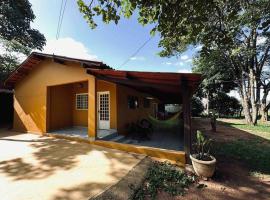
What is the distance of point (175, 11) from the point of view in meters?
3.29

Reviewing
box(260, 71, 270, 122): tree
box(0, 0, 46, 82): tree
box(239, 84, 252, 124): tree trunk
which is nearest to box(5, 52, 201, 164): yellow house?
box(0, 0, 46, 82): tree

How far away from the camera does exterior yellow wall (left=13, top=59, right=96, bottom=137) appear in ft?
21.9

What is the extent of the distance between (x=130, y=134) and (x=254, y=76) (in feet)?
41.1

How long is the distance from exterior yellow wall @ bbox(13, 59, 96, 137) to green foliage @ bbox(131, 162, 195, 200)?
3.12 m

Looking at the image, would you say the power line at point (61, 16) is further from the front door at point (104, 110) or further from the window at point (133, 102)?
the window at point (133, 102)

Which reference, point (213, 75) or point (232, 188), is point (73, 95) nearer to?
point (232, 188)

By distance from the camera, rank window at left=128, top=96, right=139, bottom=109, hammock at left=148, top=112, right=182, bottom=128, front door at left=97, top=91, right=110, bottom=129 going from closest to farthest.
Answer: front door at left=97, top=91, right=110, bottom=129 < window at left=128, top=96, right=139, bottom=109 < hammock at left=148, top=112, right=182, bottom=128

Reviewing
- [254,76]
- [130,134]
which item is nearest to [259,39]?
[254,76]

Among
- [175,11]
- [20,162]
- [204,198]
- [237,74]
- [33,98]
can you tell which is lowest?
[204,198]

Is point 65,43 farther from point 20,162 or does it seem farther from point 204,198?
point 204,198

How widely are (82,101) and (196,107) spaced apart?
59.8 feet

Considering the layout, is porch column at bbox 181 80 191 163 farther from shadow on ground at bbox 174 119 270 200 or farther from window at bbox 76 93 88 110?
window at bbox 76 93 88 110

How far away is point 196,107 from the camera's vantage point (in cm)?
2316

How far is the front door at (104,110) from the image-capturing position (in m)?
7.95
